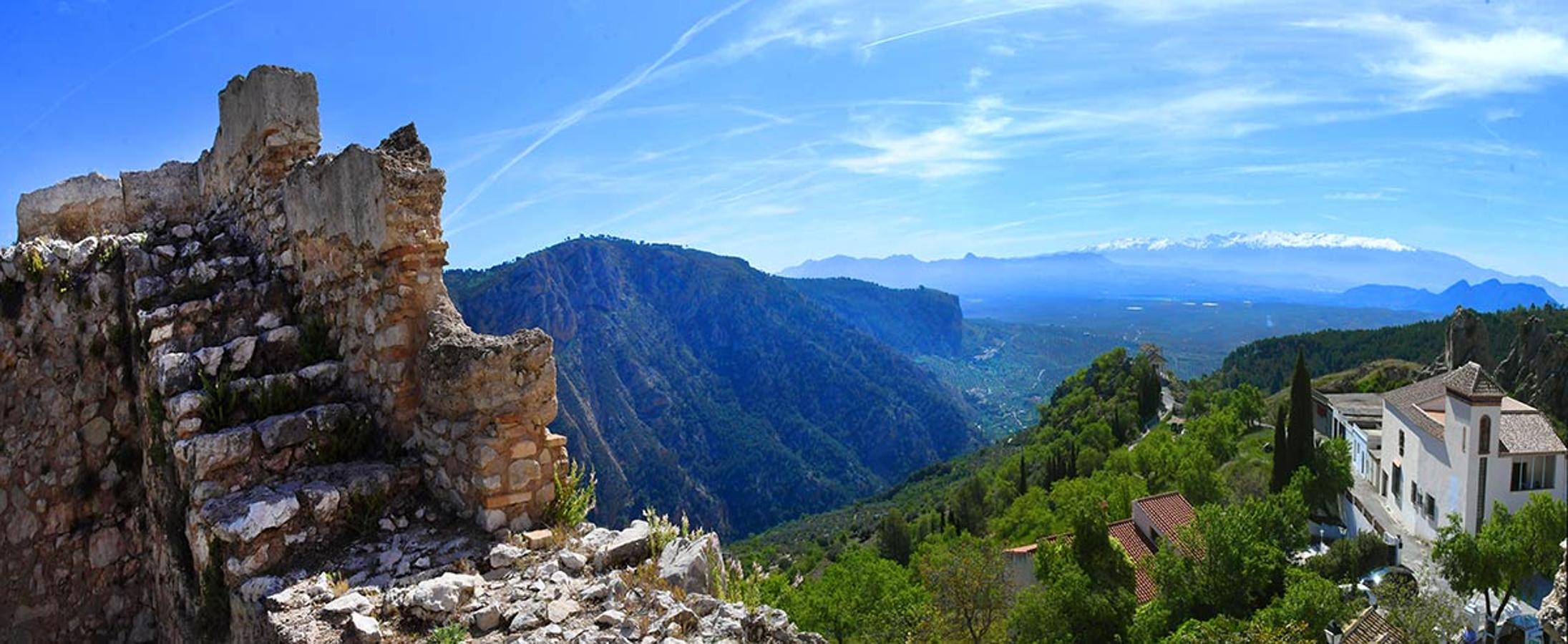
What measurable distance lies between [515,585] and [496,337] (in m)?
2.03

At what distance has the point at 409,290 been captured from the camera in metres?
6.48

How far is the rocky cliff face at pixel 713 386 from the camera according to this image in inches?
3506

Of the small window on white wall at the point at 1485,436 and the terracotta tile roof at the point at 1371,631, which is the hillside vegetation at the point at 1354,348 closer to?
the terracotta tile roof at the point at 1371,631

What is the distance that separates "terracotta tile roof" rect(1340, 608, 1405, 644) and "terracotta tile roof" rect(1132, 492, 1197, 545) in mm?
7374

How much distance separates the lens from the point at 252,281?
771cm

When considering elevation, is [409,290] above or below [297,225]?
below

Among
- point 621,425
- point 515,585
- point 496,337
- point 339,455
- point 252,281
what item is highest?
point 252,281

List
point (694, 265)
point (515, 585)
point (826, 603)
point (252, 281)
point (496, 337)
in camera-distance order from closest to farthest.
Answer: point (515, 585) → point (496, 337) → point (252, 281) → point (826, 603) → point (694, 265)

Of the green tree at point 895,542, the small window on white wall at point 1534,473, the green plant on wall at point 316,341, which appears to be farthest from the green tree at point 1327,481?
the green plant on wall at point 316,341

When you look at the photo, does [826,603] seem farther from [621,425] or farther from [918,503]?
[621,425]

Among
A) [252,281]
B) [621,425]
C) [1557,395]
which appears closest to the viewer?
[252,281]

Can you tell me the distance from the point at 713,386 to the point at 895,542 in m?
62.1

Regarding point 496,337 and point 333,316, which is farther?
point 333,316

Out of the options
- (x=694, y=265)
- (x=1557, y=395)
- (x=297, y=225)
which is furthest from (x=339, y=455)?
(x=694, y=265)
